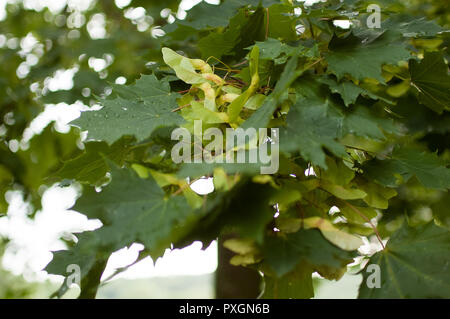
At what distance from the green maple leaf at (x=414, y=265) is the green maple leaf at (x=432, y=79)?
0.42 m

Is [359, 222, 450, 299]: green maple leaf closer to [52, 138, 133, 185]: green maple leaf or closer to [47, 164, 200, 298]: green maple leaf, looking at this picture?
[47, 164, 200, 298]: green maple leaf

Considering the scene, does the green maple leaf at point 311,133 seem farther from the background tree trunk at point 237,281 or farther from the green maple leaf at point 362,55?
the background tree trunk at point 237,281

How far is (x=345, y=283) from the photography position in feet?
7.12

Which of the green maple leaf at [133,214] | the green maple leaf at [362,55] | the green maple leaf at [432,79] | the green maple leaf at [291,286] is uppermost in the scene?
the green maple leaf at [362,55]

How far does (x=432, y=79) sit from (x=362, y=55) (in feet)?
0.87

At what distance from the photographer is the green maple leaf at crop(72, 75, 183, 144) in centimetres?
80

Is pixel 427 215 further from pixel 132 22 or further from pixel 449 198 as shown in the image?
pixel 132 22

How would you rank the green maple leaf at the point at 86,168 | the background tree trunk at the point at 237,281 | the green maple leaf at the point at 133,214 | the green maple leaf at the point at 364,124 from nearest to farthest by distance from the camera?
the green maple leaf at the point at 133,214
the green maple leaf at the point at 364,124
the green maple leaf at the point at 86,168
the background tree trunk at the point at 237,281

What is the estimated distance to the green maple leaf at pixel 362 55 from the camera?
84cm

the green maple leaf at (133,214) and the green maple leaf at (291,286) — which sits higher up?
the green maple leaf at (133,214)

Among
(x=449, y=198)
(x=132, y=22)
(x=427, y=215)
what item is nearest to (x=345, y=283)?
(x=427, y=215)

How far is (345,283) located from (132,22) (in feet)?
6.61

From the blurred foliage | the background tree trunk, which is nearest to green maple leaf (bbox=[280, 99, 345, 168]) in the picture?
the blurred foliage
